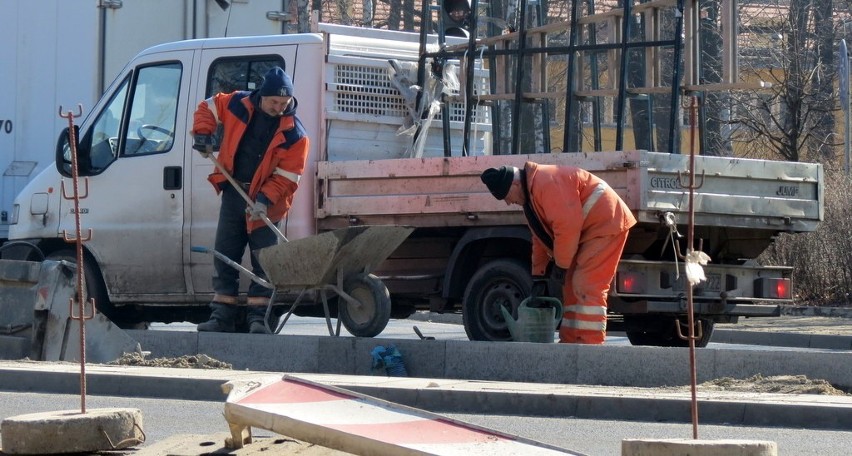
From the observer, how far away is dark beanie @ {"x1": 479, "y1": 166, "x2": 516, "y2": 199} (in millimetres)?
8852

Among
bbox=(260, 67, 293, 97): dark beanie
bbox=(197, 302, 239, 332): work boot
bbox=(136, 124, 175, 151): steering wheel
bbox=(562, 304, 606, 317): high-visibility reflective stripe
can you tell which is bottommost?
bbox=(197, 302, 239, 332): work boot

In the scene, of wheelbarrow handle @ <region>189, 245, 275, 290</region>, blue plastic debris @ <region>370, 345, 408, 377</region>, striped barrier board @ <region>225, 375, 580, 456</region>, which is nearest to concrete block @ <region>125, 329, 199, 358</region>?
wheelbarrow handle @ <region>189, 245, 275, 290</region>

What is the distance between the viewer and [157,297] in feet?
35.1

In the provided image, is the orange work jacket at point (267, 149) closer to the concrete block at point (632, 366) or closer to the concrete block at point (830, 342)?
the concrete block at point (632, 366)

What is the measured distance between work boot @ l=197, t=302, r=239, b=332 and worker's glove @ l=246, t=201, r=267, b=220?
0.70m

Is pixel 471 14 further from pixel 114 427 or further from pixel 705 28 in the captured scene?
pixel 705 28

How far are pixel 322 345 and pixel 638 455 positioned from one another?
4647 millimetres

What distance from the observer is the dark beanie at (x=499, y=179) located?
8.85 metres

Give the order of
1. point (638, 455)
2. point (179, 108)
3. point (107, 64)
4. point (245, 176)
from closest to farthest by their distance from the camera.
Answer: point (638, 455), point (245, 176), point (179, 108), point (107, 64)

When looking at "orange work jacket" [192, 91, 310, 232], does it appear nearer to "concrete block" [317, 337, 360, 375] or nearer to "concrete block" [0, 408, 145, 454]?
"concrete block" [317, 337, 360, 375]

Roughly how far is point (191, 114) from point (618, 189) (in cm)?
348

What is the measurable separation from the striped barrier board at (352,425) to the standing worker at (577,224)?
12.2 feet

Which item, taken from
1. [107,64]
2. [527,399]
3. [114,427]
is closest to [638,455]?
[114,427]

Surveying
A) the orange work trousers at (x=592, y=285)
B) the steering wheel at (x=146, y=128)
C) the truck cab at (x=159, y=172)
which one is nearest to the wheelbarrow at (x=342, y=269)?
the truck cab at (x=159, y=172)
